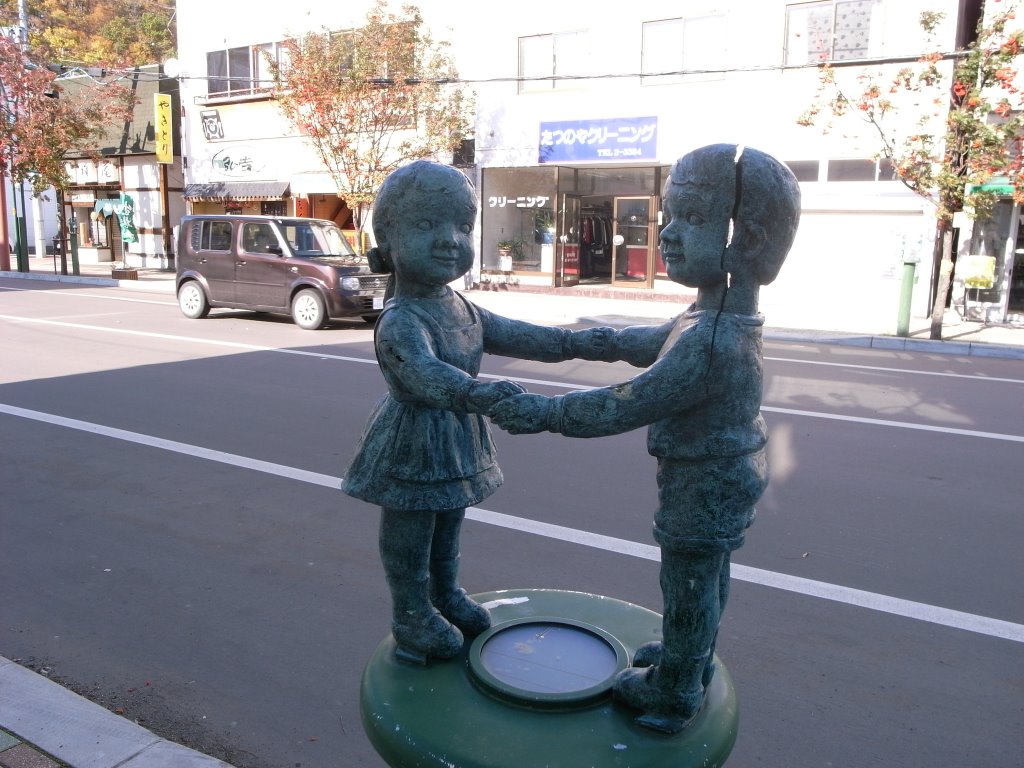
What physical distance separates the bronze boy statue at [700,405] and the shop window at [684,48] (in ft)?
52.7

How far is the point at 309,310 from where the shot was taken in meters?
13.2

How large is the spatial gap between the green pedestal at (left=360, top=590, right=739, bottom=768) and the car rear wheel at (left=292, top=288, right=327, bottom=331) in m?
11.1

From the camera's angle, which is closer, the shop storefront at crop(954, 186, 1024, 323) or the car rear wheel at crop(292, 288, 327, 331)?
the car rear wheel at crop(292, 288, 327, 331)

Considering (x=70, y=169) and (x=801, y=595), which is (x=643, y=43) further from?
(x=70, y=169)

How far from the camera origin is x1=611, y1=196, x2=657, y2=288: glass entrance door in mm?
19812

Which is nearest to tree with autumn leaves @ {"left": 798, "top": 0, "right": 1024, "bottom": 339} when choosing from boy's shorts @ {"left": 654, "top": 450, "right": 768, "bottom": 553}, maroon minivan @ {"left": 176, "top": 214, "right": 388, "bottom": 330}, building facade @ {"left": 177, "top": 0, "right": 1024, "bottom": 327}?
building facade @ {"left": 177, "top": 0, "right": 1024, "bottom": 327}

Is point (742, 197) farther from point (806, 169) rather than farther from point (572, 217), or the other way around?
point (572, 217)

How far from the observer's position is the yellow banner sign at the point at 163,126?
23.3 m

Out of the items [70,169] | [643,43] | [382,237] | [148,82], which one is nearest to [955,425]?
[382,237]

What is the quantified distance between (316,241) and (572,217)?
8173 millimetres

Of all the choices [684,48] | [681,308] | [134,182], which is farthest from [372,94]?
[134,182]

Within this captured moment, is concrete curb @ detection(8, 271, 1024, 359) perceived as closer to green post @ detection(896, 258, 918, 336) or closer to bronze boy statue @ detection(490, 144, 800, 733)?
green post @ detection(896, 258, 918, 336)

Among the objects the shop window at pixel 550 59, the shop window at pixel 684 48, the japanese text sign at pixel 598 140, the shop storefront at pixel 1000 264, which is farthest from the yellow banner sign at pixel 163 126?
the shop storefront at pixel 1000 264

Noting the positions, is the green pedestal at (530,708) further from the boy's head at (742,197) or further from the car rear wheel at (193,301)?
the car rear wheel at (193,301)
